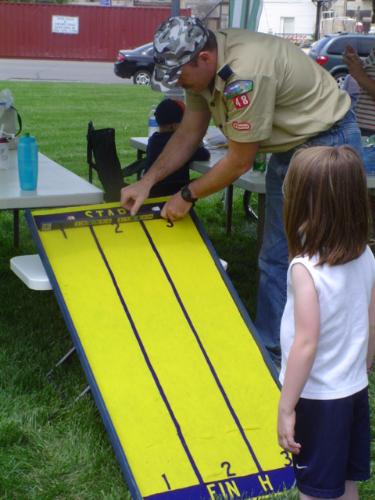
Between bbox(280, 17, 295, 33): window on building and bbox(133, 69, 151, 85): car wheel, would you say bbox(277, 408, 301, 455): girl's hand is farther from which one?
bbox(280, 17, 295, 33): window on building

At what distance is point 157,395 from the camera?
2867 millimetres

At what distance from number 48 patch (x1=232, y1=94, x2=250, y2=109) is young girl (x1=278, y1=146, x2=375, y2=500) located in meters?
0.92

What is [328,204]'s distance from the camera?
1945 mm

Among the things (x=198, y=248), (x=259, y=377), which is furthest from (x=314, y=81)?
(x=259, y=377)

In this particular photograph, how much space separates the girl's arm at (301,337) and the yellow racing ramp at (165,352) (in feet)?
2.65

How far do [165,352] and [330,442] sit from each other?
1092mm

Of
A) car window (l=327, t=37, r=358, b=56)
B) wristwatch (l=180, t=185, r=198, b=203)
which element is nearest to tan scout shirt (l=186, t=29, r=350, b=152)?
wristwatch (l=180, t=185, r=198, b=203)

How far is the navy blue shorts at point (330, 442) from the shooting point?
2004 mm

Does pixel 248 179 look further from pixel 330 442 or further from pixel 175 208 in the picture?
pixel 330 442

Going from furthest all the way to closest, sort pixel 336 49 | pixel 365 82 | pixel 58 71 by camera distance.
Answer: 1. pixel 58 71
2. pixel 336 49
3. pixel 365 82

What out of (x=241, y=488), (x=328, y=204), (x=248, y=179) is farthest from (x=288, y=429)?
(x=248, y=179)

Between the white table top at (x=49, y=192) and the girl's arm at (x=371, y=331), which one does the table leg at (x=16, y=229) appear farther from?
the girl's arm at (x=371, y=331)

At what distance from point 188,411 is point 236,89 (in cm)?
115

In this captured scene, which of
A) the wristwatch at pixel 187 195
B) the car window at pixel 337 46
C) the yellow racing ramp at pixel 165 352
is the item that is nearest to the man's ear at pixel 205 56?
the wristwatch at pixel 187 195
